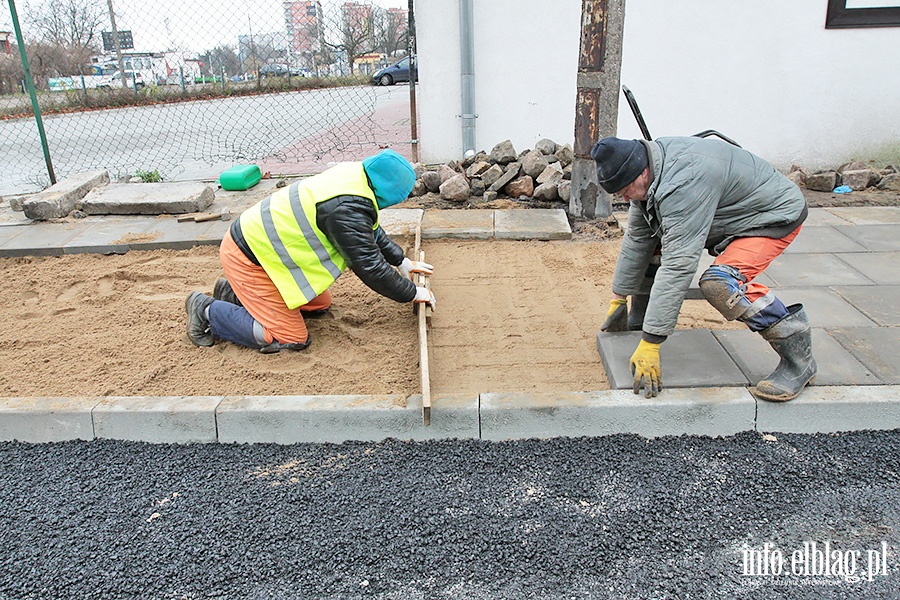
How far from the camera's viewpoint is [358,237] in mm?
3432

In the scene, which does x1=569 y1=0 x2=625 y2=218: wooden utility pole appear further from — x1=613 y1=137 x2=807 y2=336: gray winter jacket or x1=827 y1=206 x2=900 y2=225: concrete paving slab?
x1=613 y1=137 x2=807 y2=336: gray winter jacket

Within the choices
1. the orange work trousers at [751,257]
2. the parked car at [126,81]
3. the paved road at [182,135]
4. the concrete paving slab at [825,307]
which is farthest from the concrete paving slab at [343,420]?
the parked car at [126,81]

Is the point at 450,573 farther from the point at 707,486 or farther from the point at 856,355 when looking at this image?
the point at 856,355

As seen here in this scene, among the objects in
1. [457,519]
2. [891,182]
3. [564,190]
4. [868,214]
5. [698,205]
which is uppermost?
[698,205]

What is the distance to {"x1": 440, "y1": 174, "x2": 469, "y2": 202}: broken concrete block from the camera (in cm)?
632

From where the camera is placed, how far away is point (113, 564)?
8.07ft

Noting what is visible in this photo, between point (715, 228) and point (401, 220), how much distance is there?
314cm

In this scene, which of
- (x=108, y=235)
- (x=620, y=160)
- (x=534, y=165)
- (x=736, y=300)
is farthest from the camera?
(x=534, y=165)

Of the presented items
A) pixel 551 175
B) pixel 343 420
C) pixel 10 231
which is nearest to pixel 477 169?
pixel 551 175

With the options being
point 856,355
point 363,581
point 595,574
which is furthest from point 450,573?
point 856,355

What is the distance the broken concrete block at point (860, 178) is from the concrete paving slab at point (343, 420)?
17.9 feet

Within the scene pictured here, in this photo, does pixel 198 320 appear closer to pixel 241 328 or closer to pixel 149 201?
pixel 241 328

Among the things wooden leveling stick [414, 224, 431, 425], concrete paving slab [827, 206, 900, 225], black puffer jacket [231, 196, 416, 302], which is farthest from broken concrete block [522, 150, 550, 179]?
black puffer jacket [231, 196, 416, 302]

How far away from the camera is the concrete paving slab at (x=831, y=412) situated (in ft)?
10.1
